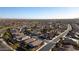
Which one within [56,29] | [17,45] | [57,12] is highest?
[57,12]

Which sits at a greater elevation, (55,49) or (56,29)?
(56,29)
